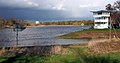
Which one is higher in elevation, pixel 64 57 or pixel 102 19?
pixel 102 19

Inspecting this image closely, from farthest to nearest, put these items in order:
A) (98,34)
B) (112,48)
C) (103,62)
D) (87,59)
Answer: (98,34), (112,48), (103,62), (87,59)

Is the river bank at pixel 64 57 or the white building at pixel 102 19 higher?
the white building at pixel 102 19

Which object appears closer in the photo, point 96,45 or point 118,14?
point 96,45

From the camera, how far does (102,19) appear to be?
104m

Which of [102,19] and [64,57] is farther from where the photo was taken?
[102,19]

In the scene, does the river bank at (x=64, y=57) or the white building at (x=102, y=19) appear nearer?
the river bank at (x=64, y=57)

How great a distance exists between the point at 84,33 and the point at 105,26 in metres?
22.9

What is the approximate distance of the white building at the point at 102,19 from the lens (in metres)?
102

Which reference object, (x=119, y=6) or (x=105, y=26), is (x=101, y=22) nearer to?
(x=105, y=26)

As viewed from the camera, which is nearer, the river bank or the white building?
the river bank

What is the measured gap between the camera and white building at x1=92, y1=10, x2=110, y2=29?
102 meters

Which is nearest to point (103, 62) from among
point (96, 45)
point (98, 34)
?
point (96, 45)

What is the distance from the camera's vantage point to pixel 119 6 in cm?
10331

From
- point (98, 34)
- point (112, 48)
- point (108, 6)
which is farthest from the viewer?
point (108, 6)
